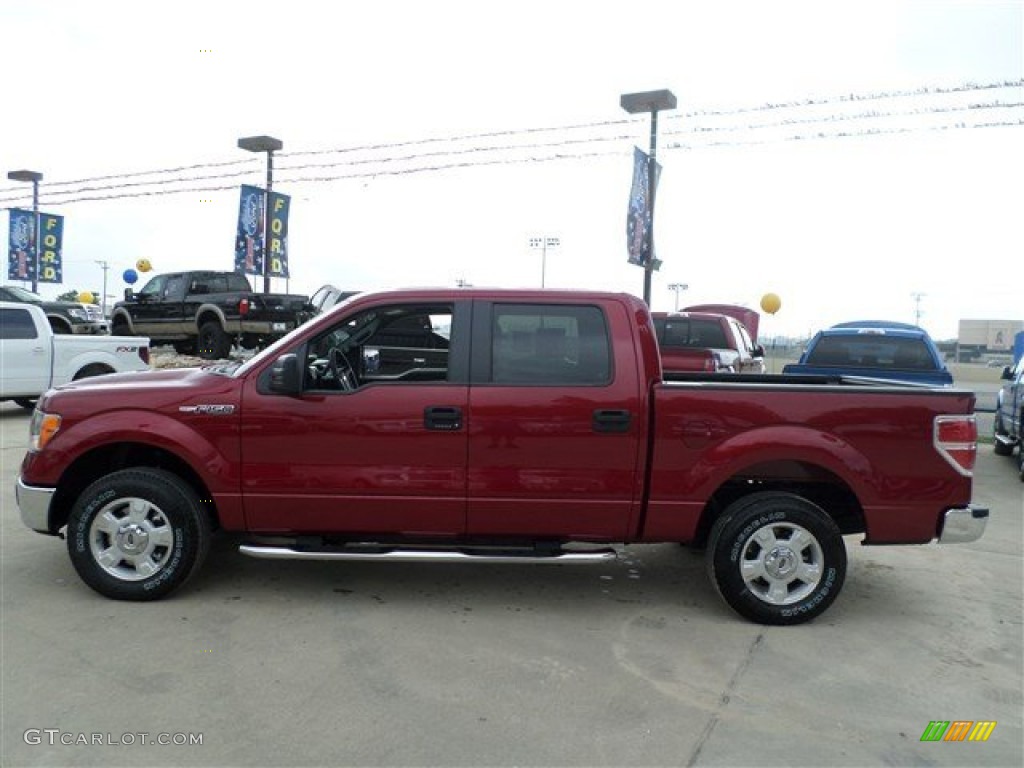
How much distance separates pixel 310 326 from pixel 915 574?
14.5 ft

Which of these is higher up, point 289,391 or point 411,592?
point 289,391

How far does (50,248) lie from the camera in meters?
→ 33.5

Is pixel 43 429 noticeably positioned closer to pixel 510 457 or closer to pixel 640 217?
pixel 510 457

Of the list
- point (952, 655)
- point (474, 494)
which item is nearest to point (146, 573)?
point (474, 494)

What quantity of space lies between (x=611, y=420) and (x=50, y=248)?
3618 centimetres

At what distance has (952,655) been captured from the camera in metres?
4.07

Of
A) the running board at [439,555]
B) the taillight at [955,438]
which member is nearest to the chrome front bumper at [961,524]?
the taillight at [955,438]

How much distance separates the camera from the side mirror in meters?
4.22

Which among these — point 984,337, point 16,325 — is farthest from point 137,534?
point 984,337

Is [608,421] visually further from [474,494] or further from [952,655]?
[952,655]

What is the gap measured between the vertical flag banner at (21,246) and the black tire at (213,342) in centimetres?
2098

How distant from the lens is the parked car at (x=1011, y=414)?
9.70 metres

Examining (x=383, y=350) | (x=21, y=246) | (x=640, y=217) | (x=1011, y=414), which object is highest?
(x=21, y=246)

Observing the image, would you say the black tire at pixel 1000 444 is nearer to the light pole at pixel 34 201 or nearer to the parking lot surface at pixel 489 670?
the parking lot surface at pixel 489 670
